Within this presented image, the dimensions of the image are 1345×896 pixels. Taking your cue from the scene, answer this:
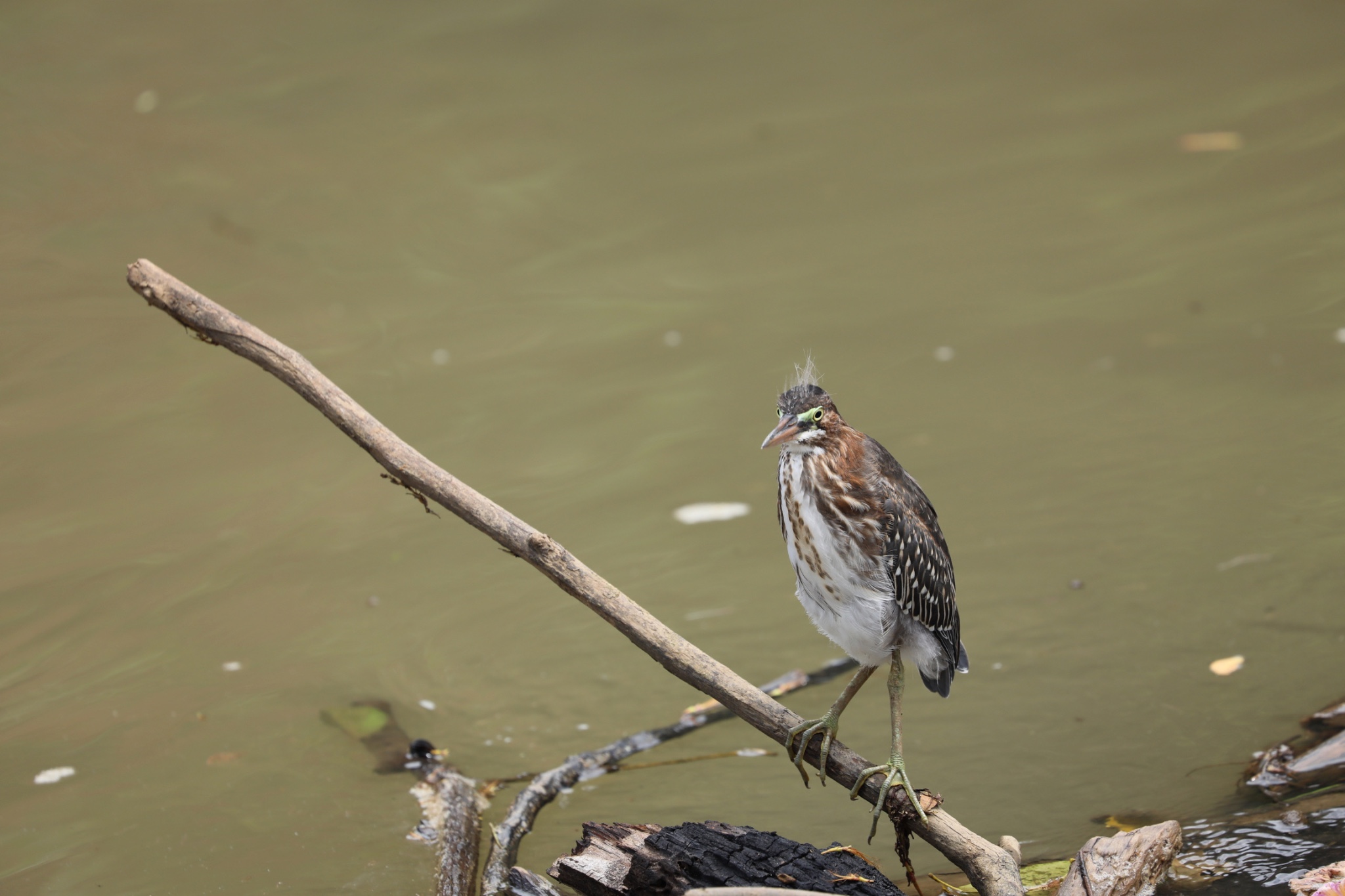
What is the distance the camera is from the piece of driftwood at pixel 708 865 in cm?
262

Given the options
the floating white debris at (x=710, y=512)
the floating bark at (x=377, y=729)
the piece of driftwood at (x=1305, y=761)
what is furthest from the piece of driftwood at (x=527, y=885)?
the floating white debris at (x=710, y=512)

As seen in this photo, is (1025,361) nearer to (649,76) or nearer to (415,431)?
(415,431)

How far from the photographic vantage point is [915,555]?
2.94 metres

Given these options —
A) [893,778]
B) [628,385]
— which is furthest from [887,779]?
[628,385]

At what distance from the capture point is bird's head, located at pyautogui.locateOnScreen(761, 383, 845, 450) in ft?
9.07

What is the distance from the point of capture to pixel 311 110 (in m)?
8.12

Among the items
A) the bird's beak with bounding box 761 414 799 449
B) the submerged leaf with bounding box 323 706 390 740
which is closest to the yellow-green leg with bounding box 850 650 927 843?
the bird's beak with bounding box 761 414 799 449

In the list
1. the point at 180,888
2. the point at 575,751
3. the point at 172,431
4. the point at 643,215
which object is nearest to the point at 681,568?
the point at 575,751

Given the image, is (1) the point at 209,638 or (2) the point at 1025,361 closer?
(1) the point at 209,638

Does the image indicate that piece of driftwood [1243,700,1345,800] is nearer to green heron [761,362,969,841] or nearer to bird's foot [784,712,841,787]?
green heron [761,362,969,841]

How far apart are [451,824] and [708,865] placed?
1077 mm

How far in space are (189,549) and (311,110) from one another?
12.9 ft

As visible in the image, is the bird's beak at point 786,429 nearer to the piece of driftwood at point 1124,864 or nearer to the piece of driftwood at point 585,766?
the piece of driftwood at point 1124,864

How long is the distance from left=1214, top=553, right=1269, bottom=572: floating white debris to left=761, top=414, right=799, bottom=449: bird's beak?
249 centimetres
